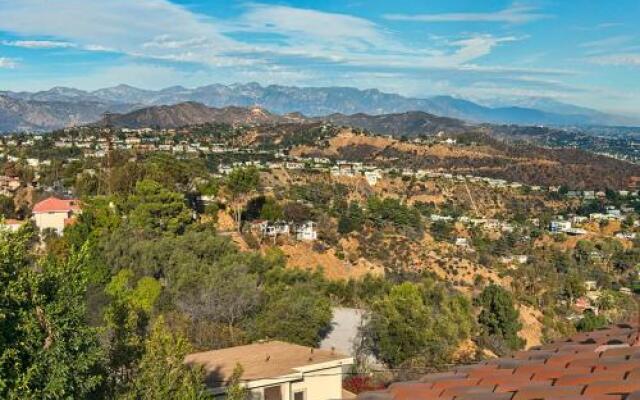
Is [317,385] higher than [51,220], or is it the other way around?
[317,385]

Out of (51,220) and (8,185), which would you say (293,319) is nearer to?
(51,220)

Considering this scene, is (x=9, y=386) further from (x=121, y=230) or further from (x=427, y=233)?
(x=427, y=233)

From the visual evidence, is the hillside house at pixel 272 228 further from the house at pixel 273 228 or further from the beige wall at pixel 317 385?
the beige wall at pixel 317 385

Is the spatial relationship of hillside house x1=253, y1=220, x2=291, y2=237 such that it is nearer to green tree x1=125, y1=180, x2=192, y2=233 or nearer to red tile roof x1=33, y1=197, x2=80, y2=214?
green tree x1=125, y1=180, x2=192, y2=233

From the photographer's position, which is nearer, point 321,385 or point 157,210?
point 321,385

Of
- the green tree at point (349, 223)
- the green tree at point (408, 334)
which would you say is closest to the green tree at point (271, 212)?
the green tree at point (349, 223)

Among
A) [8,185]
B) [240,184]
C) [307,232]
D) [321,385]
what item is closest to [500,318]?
[307,232]

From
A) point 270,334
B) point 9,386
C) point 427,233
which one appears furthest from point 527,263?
point 9,386
